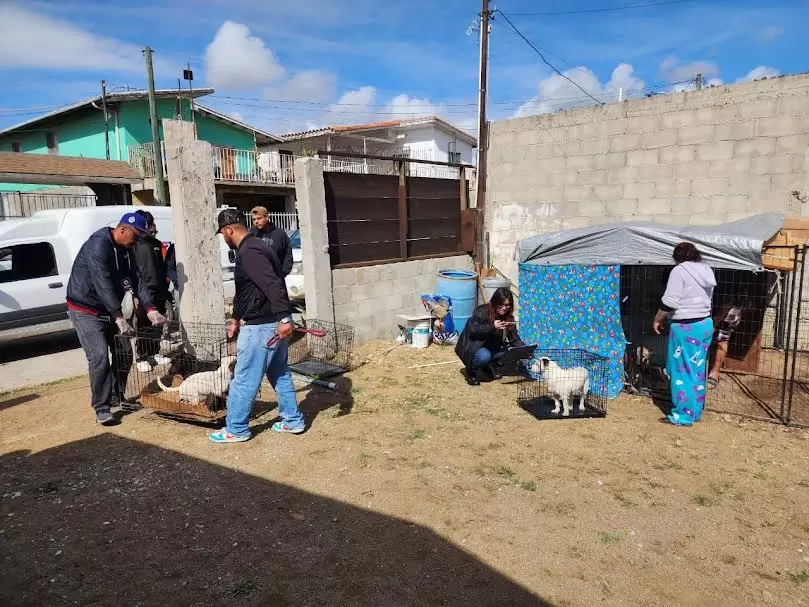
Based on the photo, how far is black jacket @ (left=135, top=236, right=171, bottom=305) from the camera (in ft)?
17.9

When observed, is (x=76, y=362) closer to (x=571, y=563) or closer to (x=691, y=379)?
(x=571, y=563)

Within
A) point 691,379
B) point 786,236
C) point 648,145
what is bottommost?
point 691,379

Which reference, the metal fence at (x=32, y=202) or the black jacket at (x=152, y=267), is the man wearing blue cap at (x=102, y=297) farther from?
the metal fence at (x=32, y=202)

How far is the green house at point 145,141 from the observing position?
65.6 ft

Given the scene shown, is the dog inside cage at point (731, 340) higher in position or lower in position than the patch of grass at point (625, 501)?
higher

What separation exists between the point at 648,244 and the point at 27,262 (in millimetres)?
7866

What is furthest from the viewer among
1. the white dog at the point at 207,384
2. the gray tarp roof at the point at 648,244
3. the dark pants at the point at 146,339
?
the dark pants at the point at 146,339

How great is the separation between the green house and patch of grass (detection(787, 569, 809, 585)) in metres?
19.3

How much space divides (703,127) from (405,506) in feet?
21.6

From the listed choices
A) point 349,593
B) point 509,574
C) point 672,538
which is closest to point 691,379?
point 672,538

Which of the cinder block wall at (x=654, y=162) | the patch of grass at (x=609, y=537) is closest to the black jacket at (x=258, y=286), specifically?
the patch of grass at (x=609, y=537)

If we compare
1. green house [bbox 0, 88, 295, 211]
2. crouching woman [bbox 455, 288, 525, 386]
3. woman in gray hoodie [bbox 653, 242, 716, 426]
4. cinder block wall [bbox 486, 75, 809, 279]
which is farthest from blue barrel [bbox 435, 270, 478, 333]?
green house [bbox 0, 88, 295, 211]

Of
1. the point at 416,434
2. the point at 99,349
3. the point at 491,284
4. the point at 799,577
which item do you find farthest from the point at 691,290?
the point at 99,349

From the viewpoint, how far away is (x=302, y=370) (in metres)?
6.17
